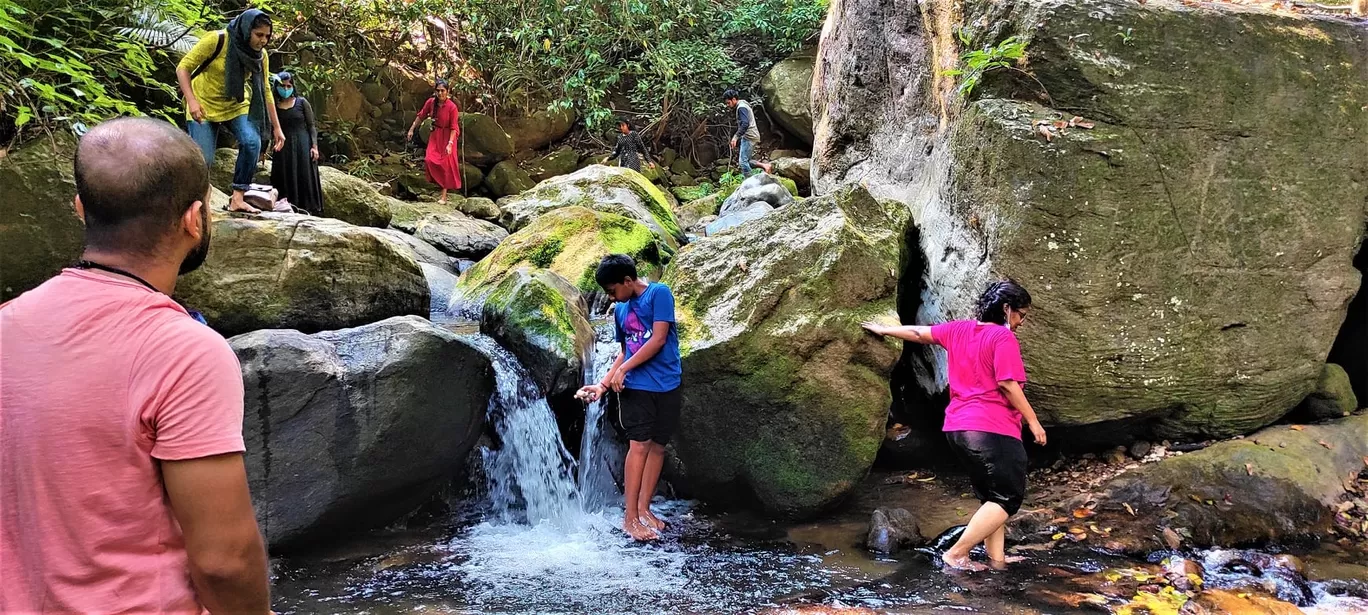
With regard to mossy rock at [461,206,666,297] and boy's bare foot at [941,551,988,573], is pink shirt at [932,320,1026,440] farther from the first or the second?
mossy rock at [461,206,666,297]

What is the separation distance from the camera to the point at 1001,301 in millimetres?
4648

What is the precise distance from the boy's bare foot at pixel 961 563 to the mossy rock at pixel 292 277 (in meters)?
4.59

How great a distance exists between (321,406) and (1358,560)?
6191 mm

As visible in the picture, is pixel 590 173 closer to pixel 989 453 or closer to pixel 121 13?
pixel 121 13

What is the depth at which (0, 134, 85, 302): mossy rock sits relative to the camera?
5.16 m

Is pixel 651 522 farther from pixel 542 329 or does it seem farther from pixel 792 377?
pixel 542 329

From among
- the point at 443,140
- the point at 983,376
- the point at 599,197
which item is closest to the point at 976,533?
the point at 983,376

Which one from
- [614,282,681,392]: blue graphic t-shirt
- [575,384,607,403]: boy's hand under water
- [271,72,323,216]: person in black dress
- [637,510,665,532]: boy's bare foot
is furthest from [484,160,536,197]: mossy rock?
[637,510,665,532]: boy's bare foot

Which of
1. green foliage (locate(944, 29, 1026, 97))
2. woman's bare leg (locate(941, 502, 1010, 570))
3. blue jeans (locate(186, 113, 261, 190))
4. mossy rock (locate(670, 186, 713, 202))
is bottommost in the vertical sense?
woman's bare leg (locate(941, 502, 1010, 570))

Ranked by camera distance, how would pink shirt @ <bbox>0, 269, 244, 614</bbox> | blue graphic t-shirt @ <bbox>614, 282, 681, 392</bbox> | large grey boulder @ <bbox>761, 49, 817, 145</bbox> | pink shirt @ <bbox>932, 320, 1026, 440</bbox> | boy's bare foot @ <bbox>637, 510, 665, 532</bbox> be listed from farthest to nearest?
large grey boulder @ <bbox>761, 49, 817, 145</bbox>, boy's bare foot @ <bbox>637, 510, 665, 532</bbox>, blue graphic t-shirt @ <bbox>614, 282, 681, 392</bbox>, pink shirt @ <bbox>932, 320, 1026, 440</bbox>, pink shirt @ <bbox>0, 269, 244, 614</bbox>

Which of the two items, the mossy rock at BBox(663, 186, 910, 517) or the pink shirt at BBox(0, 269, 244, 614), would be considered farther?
the mossy rock at BBox(663, 186, 910, 517)

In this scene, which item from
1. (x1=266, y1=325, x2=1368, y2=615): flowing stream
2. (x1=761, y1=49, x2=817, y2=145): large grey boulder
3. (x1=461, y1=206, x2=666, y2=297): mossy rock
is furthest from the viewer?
(x1=761, y1=49, x2=817, y2=145): large grey boulder

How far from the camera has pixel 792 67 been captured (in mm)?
18891

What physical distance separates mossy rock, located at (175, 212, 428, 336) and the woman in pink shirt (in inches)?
174
